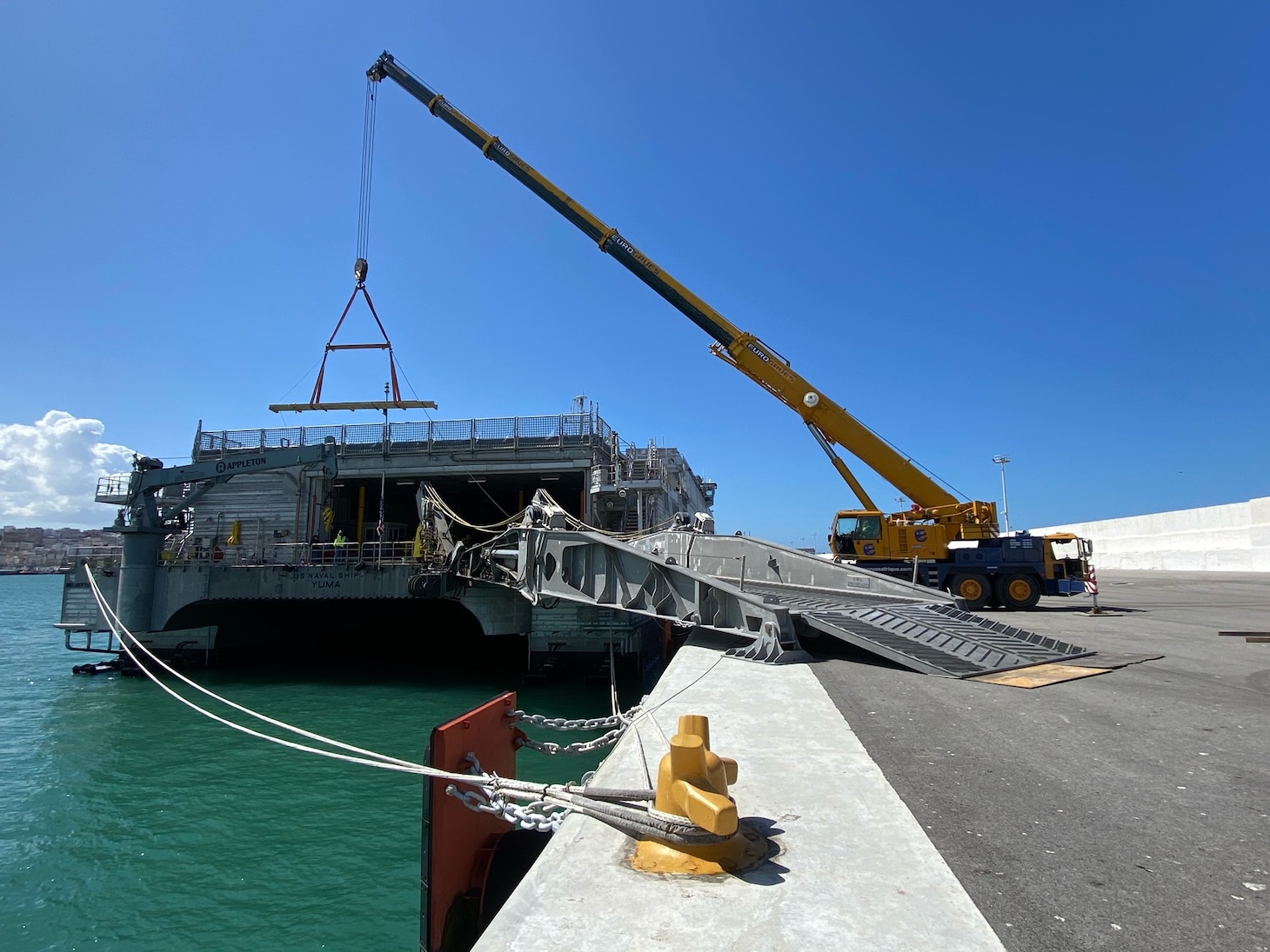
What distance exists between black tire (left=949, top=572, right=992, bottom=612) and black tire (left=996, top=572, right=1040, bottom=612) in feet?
1.42

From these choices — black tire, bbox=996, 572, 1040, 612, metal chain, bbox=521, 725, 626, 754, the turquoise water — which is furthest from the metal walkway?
black tire, bbox=996, 572, 1040, 612

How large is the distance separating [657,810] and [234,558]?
26592 mm

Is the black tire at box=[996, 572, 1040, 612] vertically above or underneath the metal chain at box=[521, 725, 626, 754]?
above

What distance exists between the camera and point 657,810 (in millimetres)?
3094

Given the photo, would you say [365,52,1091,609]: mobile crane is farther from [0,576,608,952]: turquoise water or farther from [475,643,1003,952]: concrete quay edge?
[475,643,1003,952]: concrete quay edge

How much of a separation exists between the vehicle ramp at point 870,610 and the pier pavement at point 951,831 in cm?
140

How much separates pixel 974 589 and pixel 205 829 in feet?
59.1

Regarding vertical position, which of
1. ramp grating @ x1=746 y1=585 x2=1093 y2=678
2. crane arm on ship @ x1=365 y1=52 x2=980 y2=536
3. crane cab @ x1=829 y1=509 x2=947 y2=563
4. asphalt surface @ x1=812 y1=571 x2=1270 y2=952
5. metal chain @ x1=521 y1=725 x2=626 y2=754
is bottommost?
metal chain @ x1=521 y1=725 x2=626 y2=754

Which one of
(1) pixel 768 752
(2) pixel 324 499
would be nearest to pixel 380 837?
(1) pixel 768 752

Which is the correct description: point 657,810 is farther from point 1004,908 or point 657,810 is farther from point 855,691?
point 855,691

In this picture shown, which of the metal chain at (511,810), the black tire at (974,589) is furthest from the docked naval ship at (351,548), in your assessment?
the metal chain at (511,810)

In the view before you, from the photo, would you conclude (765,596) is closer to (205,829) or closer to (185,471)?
(205,829)

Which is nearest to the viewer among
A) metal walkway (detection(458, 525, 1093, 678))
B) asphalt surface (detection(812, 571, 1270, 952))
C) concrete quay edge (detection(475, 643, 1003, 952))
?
concrete quay edge (detection(475, 643, 1003, 952))

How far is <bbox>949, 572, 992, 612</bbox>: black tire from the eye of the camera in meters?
18.0
